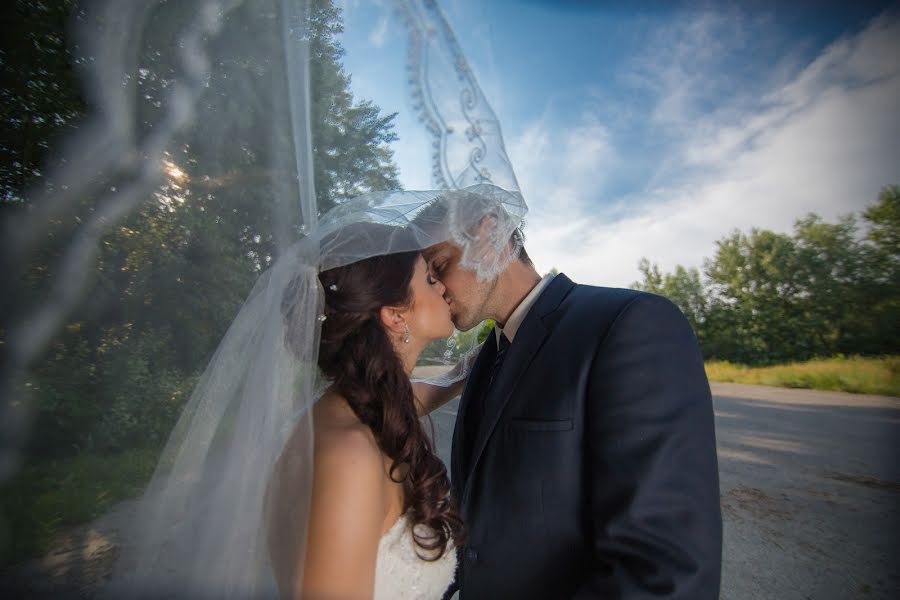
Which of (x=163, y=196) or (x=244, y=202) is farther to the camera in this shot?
(x=163, y=196)

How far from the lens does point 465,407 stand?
5.79 ft

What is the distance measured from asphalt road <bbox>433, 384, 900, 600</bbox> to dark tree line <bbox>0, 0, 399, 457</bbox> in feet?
5.52

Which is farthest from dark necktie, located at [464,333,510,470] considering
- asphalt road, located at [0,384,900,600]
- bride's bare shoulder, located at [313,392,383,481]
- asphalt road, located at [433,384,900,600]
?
asphalt road, located at [0,384,900,600]

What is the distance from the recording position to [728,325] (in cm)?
2502

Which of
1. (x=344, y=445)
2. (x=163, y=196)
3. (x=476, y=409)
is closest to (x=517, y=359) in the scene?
(x=476, y=409)

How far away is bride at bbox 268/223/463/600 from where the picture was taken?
1.12m

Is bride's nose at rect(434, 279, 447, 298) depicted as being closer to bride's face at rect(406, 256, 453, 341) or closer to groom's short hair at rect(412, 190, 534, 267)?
bride's face at rect(406, 256, 453, 341)

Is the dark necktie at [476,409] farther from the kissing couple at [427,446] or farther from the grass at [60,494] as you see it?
the grass at [60,494]

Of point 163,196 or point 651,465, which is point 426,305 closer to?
point 651,465

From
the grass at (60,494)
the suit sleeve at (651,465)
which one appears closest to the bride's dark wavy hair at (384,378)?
the suit sleeve at (651,465)

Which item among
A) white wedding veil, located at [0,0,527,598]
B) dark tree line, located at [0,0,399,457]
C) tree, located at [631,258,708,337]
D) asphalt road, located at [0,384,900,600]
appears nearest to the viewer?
white wedding veil, located at [0,0,527,598]

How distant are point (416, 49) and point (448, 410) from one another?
437 inches

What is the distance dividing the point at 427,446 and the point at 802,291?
1558 cm

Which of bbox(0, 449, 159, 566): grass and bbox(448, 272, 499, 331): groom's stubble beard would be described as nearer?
bbox(448, 272, 499, 331): groom's stubble beard
